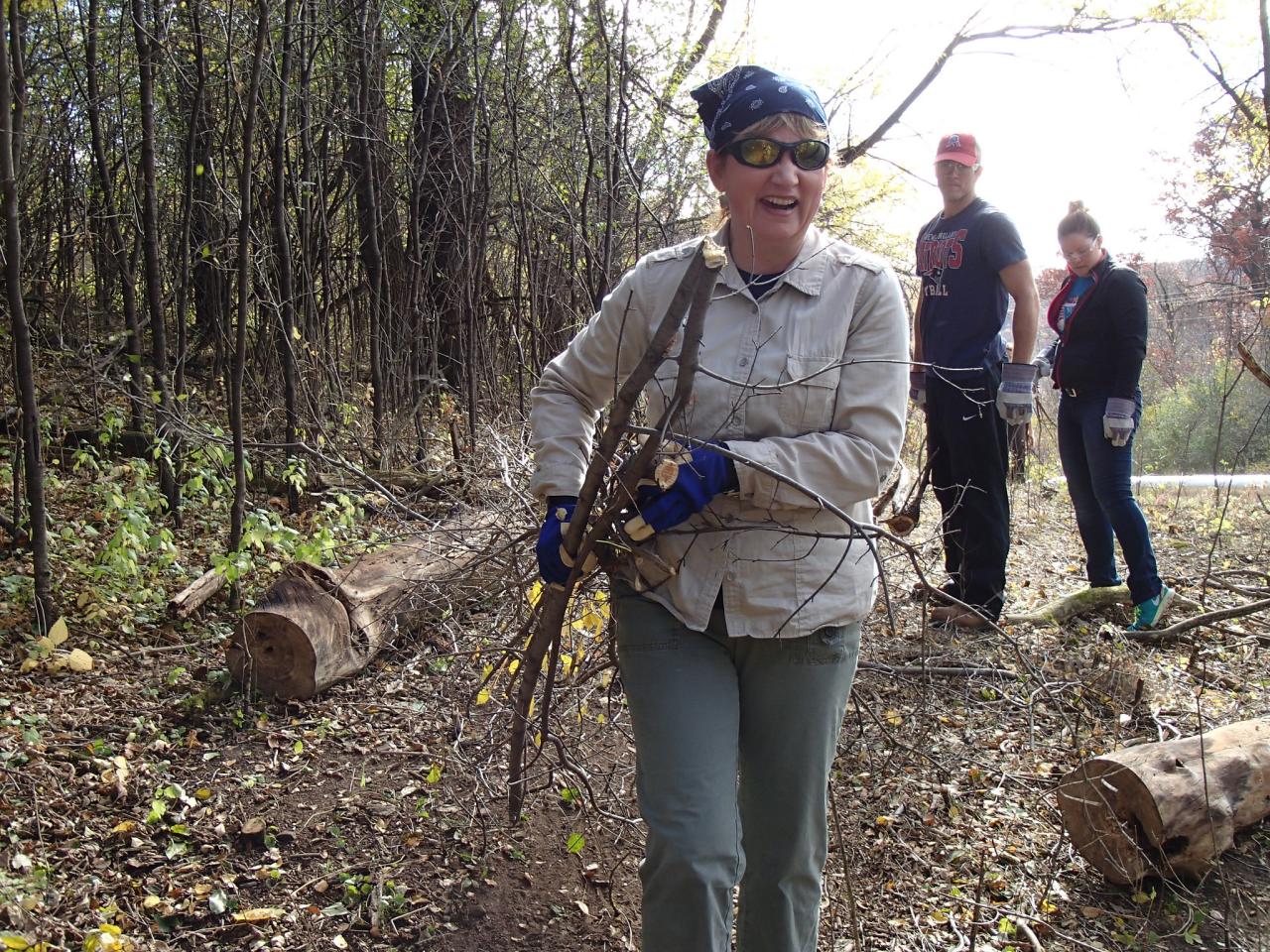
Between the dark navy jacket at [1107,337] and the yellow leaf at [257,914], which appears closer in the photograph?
the yellow leaf at [257,914]

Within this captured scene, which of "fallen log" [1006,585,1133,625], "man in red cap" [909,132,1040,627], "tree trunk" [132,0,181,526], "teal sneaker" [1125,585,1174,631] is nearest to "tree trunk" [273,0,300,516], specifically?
"tree trunk" [132,0,181,526]

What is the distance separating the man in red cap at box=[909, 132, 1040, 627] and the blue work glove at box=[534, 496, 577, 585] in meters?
2.80

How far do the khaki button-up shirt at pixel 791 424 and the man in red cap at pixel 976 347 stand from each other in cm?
266

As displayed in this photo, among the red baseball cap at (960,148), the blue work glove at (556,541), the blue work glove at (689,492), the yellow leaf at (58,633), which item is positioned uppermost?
the red baseball cap at (960,148)

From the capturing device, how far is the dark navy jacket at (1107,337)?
4.47 m

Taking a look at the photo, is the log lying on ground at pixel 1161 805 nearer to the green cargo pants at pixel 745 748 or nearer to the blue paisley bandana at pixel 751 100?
the green cargo pants at pixel 745 748

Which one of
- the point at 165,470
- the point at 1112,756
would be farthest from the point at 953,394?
the point at 165,470

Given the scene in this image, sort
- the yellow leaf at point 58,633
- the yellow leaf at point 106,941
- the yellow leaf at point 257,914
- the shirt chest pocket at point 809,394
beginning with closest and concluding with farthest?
the shirt chest pocket at point 809,394
the yellow leaf at point 106,941
the yellow leaf at point 257,914
the yellow leaf at point 58,633

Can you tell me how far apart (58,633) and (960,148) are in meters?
4.57

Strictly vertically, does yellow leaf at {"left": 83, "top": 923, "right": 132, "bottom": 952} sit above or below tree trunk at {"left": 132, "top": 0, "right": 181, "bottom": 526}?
below

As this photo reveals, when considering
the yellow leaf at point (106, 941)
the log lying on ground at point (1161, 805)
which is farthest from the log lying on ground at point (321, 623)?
the log lying on ground at point (1161, 805)

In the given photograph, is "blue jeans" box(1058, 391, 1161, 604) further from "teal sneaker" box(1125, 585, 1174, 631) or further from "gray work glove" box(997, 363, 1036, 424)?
"gray work glove" box(997, 363, 1036, 424)

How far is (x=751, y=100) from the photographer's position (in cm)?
189

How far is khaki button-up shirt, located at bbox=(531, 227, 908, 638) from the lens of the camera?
1.82 m
